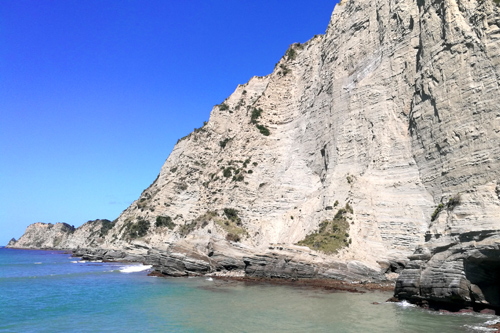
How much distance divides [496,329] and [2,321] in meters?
20.6

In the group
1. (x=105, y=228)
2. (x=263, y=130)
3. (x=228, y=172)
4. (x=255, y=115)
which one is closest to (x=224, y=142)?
(x=255, y=115)

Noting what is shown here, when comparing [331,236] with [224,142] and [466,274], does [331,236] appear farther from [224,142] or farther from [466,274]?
[224,142]

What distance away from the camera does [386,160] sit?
3139 cm

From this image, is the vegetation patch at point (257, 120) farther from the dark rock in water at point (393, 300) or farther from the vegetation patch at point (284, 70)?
the dark rock in water at point (393, 300)

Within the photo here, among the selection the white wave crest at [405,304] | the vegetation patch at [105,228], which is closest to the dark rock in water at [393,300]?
the white wave crest at [405,304]

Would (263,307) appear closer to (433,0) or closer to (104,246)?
(433,0)

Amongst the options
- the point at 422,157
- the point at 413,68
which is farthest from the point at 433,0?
the point at 422,157

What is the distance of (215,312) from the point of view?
17.9 metres

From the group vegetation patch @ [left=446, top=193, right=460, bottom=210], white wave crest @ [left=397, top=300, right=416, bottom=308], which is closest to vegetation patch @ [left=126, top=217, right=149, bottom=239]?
white wave crest @ [left=397, top=300, right=416, bottom=308]

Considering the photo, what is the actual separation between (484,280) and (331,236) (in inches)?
564

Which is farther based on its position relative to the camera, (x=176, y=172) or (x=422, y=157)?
(x=176, y=172)

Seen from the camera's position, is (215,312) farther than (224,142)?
No

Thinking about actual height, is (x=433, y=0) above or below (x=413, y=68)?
above

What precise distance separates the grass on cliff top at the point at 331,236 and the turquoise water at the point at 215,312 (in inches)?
245
